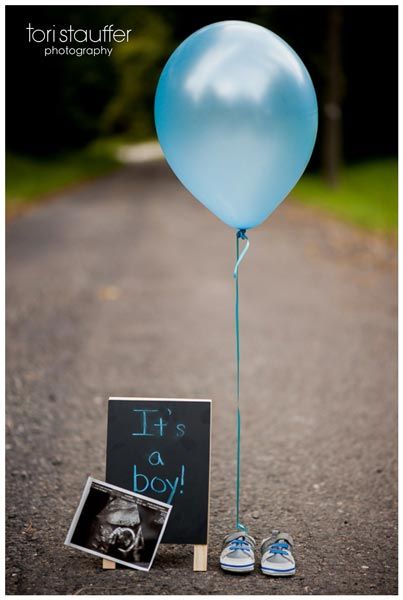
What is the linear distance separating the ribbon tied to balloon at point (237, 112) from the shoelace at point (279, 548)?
1.26m

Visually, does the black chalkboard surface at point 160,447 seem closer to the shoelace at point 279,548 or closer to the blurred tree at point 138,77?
the shoelace at point 279,548

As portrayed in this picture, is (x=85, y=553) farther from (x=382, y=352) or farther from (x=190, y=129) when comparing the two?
(x=382, y=352)

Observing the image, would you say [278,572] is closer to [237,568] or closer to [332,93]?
[237,568]

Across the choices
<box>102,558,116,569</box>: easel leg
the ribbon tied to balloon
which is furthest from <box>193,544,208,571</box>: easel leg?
the ribbon tied to balloon

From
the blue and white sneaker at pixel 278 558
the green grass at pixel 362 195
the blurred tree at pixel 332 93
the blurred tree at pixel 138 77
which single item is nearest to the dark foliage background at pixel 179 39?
the blurred tree at pixel 332 93

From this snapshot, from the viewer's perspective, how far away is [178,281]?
7.45 m

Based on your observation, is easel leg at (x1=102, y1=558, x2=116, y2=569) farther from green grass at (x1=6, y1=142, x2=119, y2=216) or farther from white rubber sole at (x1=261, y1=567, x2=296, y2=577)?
green grass at (x1=6, y1=142, x2=119, y2=216)

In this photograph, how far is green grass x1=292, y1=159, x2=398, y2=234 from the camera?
11.4 meters

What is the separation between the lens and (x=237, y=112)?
2492mm

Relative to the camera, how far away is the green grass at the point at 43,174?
14391mm

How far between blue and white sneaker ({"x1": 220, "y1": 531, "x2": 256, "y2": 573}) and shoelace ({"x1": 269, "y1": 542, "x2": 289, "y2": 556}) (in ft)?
0.25

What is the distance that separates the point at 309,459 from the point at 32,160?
2042cm

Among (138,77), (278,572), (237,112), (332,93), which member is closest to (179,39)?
(332,93)

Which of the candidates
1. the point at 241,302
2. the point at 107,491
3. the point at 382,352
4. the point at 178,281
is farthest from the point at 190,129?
the point at 178,281
